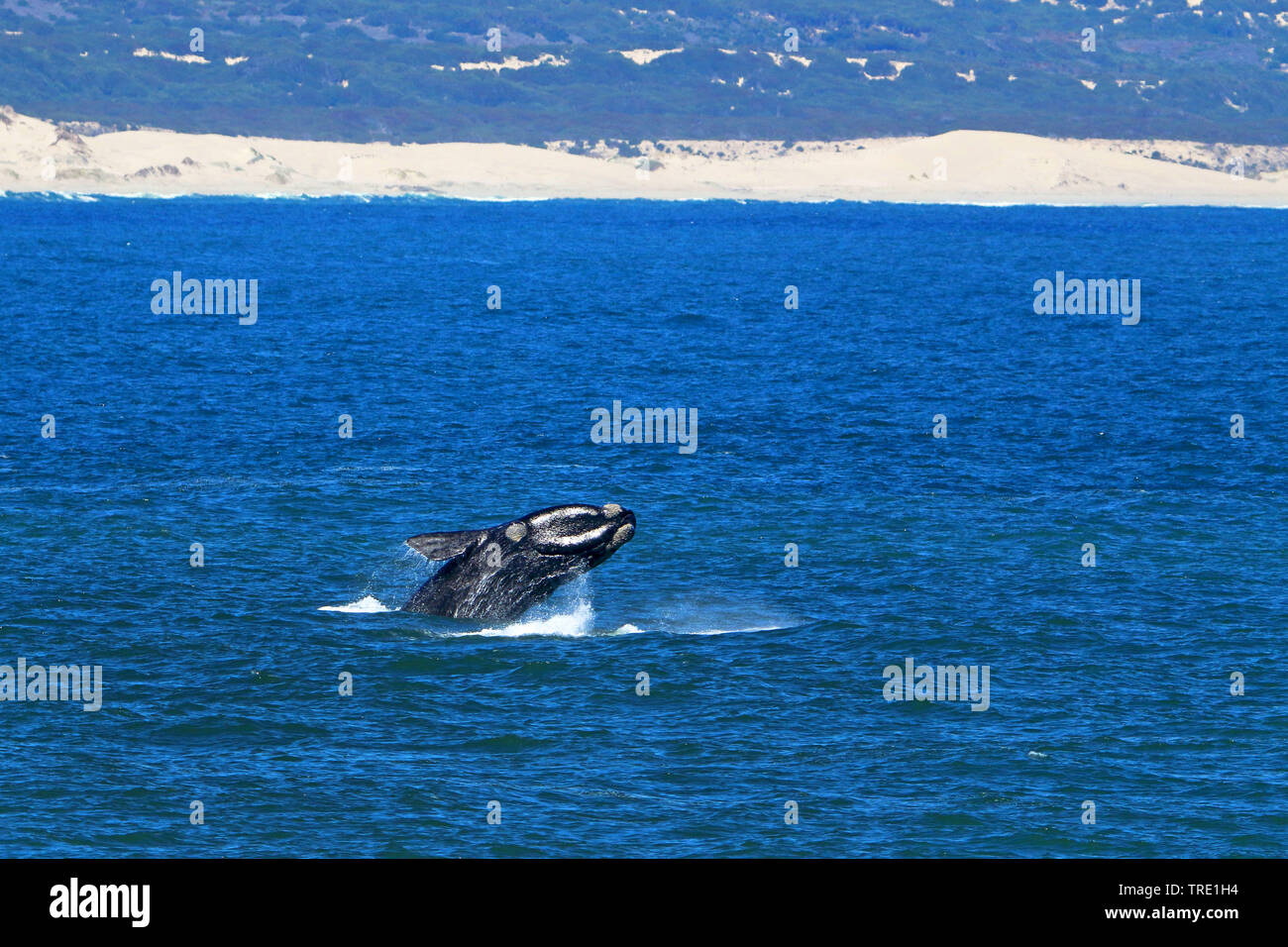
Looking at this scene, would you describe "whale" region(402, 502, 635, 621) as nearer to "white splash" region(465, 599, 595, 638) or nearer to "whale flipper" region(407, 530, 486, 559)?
"whale flipper" region(407, 530, 486, 559)

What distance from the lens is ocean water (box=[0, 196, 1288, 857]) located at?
84.5ft

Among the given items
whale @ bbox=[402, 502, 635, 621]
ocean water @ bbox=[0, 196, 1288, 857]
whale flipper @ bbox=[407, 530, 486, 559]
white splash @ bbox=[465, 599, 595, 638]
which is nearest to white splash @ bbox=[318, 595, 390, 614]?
ocean water @ bbox=[0, 196, 1288, 857]

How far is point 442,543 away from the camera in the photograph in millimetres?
30484

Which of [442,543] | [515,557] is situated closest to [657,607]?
[515,557]

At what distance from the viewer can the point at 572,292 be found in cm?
12331

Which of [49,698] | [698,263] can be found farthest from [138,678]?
[698,263]

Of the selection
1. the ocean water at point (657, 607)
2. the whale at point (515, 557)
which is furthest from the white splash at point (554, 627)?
the whale at point (515, 557)

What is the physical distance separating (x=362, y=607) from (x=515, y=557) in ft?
17.4

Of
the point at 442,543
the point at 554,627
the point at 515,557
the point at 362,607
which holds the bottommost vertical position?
the point at 554,627

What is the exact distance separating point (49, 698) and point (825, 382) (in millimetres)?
49151

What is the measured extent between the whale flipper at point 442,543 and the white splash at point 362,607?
4875 mm

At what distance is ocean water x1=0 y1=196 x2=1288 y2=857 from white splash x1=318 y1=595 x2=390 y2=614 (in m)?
0.38

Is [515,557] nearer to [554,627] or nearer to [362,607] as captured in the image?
[554,627]
